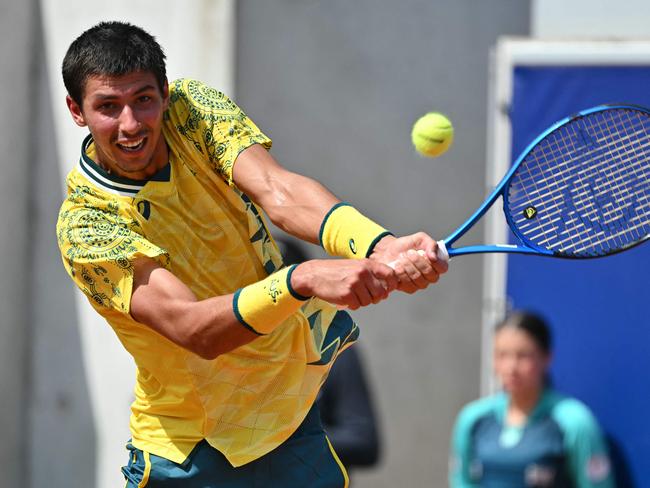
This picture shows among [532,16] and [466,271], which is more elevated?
[532,16]

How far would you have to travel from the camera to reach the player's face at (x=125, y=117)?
163 inches

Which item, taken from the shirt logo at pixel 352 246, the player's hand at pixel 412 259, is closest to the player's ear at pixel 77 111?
the shirt logo at pixel 352 246

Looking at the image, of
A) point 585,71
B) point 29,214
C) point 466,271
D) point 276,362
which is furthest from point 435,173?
point 276,362

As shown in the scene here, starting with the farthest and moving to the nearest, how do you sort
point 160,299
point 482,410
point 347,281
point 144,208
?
point 482,410, point 144,208, point 160,299, point 347,281

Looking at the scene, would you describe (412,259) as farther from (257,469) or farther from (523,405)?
(523,405)

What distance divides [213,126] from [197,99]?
13 centimetres

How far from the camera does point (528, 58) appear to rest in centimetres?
726

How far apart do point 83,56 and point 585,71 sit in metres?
3.67

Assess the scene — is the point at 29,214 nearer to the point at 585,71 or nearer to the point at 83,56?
the point at 585,71

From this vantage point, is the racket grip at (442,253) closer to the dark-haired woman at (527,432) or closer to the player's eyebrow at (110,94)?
the player's eyebrow at (110,94)

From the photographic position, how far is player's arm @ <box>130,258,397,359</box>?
144 inches

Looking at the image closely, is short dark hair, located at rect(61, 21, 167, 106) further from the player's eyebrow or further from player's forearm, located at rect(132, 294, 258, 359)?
player's forearm, located at rect(132, 294, 258, 359)

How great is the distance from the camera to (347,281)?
3643 millimetres

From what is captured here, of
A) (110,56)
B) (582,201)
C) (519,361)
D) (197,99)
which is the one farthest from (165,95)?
(519,361)
